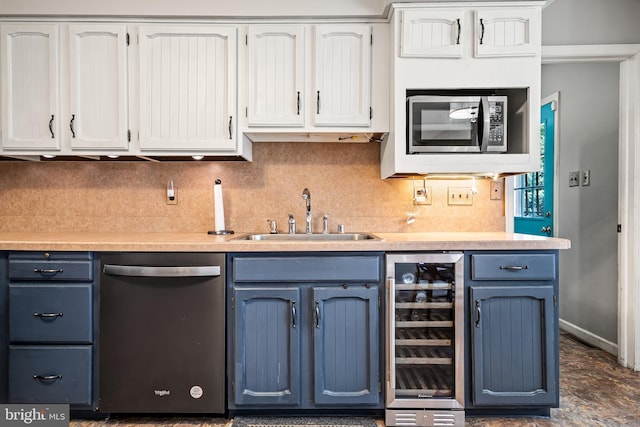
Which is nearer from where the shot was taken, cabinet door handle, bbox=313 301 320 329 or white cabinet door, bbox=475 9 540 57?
cabinet door handle, bbox=313 301 320 329

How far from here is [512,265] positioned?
188 cm

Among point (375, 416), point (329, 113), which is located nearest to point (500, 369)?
point (375, 416)

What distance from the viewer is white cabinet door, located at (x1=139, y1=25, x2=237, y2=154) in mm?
2152

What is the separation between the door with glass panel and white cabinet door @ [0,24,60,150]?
3600mm

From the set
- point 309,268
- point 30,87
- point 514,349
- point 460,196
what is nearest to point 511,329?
→ point 514,349

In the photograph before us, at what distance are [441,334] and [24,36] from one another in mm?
2782

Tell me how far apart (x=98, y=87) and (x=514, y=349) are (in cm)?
262

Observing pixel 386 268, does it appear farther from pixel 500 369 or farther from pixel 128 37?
pixel 128 37

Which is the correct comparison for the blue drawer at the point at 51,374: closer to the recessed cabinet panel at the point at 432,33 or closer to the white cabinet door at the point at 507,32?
the recessed cabinet panel at the point at 432,33

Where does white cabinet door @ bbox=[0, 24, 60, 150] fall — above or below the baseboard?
above

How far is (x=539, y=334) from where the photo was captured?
188 centimetres

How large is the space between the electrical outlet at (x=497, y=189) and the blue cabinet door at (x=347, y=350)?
120 centimetres

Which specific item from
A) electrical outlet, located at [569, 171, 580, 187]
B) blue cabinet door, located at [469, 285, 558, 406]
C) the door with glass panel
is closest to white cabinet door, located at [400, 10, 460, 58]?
blue cabinet door, located at [469, 285, 558, 406]

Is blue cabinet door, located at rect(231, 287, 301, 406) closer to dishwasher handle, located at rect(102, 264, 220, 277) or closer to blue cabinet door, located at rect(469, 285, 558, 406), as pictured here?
dishwasher handle, located at rect(102, 264, 220, 277)
